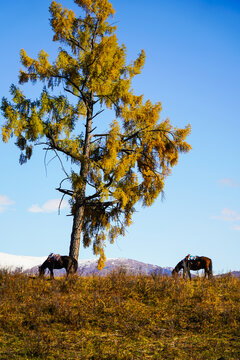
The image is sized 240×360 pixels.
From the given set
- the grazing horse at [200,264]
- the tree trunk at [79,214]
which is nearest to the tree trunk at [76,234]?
the tree trunk at [79,214]

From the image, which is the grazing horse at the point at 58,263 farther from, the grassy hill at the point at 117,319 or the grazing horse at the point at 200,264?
the grazing horse at the point at 200,264

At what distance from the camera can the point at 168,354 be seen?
756 cm

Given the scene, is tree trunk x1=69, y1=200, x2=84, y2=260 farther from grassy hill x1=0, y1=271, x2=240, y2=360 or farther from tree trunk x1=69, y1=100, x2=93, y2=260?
grassy hill x1=0, y1=271, x2=240, y2=360

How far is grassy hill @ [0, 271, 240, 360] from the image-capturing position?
302 inches

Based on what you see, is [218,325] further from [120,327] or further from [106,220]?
[106,220]

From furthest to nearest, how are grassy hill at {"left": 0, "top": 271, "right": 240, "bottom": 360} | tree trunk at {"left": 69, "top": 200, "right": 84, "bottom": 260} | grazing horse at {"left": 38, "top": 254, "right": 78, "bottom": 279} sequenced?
tree trunk at {"left": 69, "top": 200, "right": 84, "bottom": 260}, grazing horse at {"left": 38, "top": 254, "right": 78, "bottom": 279}, grassy hill at {"left": 0, "top": 271, "right": 240, "bottom": 360}

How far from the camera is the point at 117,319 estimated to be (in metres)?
9.48

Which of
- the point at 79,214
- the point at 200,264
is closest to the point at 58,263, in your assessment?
the point at 79,214

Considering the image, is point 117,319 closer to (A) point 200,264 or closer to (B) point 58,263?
(B) point 58,263

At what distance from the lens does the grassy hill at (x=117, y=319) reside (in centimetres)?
767

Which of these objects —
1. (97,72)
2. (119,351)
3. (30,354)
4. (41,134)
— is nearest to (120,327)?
(119,351)

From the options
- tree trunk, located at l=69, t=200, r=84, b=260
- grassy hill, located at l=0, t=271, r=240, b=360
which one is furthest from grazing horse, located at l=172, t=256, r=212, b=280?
tree trunk, located at l=69, t=200, r=84, b=260

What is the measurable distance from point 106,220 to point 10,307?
9762 mm

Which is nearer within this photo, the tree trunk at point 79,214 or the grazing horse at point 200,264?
the grazing horse at point 200,264
